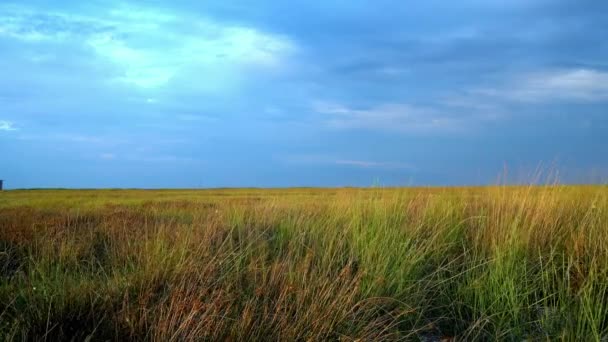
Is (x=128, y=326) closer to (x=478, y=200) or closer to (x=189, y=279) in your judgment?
(x=189, y=279)

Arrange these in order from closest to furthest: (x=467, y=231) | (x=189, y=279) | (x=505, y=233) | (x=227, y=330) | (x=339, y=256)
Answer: (x=227, y=330) → (x=189, y=279) → (x=339, y=256) → (x=505, y=233) → (x=467, y=231)

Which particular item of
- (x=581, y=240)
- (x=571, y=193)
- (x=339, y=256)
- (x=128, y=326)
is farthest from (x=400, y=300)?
(x=571, y=193)

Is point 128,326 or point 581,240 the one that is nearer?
point 128,326

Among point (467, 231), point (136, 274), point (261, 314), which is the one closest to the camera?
point (261, 314)

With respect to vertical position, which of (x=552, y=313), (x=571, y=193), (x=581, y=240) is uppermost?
(x=571, y=193)

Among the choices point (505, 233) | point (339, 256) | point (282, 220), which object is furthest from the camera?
point (282, 220)

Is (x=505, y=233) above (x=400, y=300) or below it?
above

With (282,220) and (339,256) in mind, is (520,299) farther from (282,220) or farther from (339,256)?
(282,220)

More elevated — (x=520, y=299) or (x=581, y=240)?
(x=581, y=240)

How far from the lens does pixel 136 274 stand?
508 centimetres

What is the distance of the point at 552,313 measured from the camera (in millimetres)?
4781

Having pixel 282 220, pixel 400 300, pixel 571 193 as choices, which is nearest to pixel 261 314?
pixel 400 300

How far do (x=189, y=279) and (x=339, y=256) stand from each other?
6.19 feet

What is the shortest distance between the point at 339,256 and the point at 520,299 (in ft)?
6.25
